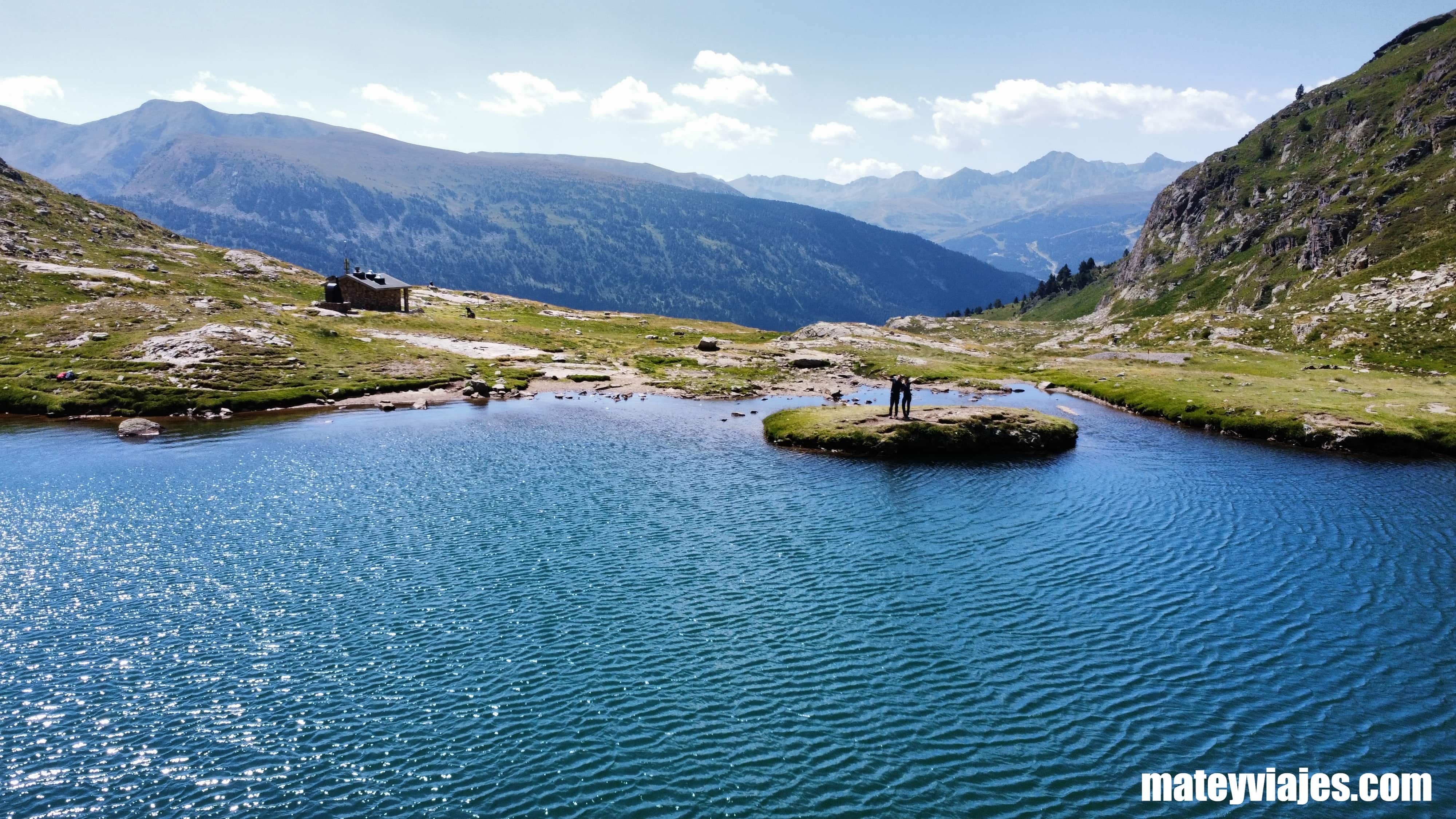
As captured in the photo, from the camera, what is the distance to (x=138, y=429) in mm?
70125

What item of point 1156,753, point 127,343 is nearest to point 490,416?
point 127,343

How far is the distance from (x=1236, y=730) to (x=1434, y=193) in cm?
17717

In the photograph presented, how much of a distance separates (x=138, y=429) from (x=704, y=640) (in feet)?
234

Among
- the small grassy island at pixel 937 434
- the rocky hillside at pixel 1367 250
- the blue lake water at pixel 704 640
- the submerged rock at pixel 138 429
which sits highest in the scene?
the rocky hillside at pixel 1367 250

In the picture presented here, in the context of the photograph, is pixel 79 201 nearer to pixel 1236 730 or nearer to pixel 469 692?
pixel 469 692

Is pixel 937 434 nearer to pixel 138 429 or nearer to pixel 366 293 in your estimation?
pixel 138 429

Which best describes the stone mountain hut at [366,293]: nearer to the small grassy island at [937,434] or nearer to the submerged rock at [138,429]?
the submerged rock at [138,429]

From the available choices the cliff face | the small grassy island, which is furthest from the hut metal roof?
the cliff face

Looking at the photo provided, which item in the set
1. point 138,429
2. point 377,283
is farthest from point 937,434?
point 377,283

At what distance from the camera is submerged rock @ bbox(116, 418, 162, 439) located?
6956 cm

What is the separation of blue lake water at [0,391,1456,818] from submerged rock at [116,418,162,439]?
12021 mm

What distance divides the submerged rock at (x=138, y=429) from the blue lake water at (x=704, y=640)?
12.0m

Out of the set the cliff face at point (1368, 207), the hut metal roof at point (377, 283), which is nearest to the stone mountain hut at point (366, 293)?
the hut metal roof at point (377, 283)

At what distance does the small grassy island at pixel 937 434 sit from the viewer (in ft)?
221
